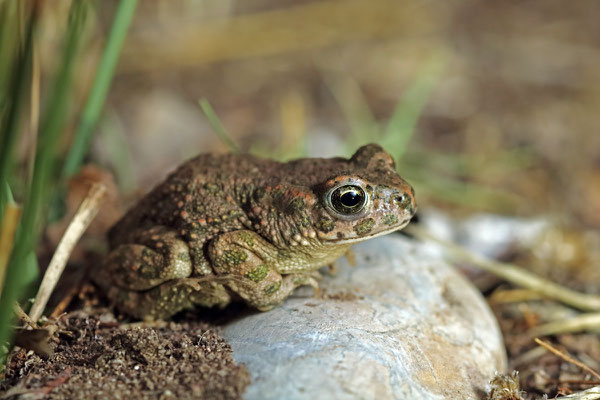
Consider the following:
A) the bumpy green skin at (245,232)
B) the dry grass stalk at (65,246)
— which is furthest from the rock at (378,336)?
the dry grass stalk at (65,246)

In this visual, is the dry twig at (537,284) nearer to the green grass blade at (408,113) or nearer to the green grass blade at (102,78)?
the green grass blade at (408,113)

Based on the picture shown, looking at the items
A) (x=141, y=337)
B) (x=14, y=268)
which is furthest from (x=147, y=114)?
(x=14, y=268)

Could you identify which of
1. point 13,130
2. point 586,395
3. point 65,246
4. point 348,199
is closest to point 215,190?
point 348,199

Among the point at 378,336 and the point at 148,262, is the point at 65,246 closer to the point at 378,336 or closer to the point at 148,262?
the point at 148,262

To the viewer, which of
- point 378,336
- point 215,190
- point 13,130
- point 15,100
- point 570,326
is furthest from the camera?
point 570,326

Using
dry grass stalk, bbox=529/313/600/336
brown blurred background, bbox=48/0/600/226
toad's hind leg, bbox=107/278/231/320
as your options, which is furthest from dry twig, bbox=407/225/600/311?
toad's hind leg, bbox=107/278/231/320

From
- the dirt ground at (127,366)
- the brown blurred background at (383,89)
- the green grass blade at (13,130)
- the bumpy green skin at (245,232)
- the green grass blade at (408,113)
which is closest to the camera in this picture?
the green grass blade at (13,130)

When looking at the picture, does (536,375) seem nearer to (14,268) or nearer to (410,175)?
(410,175)

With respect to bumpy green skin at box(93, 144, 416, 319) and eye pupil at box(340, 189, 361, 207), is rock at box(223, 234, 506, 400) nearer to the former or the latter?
bumpy green skin at box(93, 144, 416, 319)
